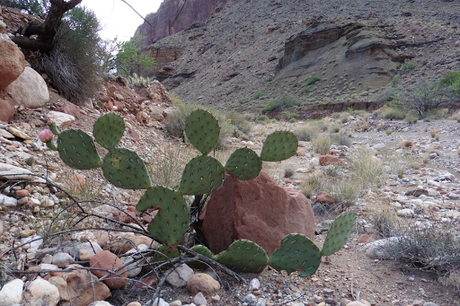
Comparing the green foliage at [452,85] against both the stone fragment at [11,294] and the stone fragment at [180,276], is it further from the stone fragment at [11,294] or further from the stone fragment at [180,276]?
the stone fragment at [11,294]

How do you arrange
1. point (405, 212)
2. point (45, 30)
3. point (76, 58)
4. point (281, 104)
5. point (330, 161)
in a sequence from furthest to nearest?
point (281, 104)
point (330, 161)
point (76, 58)
point (45, 30)
point (405, 212)

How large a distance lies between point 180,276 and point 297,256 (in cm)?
77

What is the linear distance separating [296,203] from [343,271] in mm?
656

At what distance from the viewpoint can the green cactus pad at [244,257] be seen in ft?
6.48

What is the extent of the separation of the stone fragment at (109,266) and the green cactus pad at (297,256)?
3.15 ft

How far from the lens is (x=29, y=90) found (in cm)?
426

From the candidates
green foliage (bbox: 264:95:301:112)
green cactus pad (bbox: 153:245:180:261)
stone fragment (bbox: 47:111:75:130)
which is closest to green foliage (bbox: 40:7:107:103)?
stone fragment (bbox: 47:111:75:130)

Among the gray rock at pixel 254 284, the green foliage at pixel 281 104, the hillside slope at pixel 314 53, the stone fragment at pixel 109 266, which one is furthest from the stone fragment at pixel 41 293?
the green foliage at pixel 281 104

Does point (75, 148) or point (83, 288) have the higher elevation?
point (75, 148)

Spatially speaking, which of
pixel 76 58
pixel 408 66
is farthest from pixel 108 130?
pixel 408 66

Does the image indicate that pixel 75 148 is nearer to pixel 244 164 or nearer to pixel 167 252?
pixel 167 252

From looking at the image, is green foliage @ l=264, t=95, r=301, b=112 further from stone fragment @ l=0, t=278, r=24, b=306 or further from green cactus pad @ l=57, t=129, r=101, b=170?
stone fragment @ l=0, t=278, r=24, b=306

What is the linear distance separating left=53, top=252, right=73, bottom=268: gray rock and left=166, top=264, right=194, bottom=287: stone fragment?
25.4 inches

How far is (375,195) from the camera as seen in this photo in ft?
13.7
